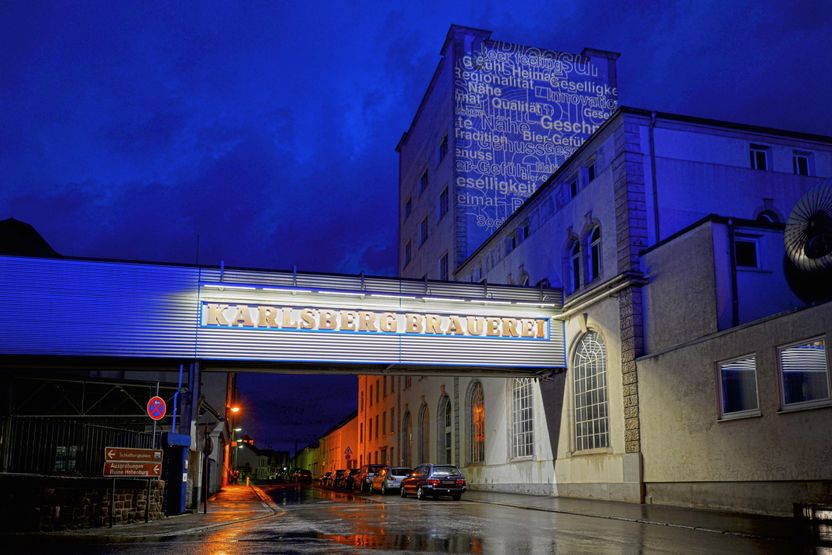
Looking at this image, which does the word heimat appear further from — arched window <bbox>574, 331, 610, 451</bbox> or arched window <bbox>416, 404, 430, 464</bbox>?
arched window <bbox>416, 404, 430, 464</bbox>

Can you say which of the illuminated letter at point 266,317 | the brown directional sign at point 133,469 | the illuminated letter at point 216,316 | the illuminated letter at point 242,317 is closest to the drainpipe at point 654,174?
the illuminated letter at point 266,317

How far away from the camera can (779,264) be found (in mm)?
23219

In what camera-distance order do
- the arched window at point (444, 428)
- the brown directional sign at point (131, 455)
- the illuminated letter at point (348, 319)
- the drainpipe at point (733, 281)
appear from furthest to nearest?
the arched window at point (444, 428)
the illuminated letter at point (348, 319)
the drainpipe at point (733, 281)
the brown directional sign at point (131, 455)

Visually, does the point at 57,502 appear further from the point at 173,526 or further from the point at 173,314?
the point at 173,314

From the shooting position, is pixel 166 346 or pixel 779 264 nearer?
pixel 779 264

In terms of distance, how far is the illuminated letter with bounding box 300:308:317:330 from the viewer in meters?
26.4

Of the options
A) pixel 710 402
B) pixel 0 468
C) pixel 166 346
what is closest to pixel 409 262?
pixel 166 346

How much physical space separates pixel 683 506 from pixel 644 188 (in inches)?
410

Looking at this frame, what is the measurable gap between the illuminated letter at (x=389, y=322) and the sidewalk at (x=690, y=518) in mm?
7324

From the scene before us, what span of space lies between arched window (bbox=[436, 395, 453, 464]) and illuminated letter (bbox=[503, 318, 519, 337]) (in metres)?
18.1

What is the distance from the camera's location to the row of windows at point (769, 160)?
27875 mm

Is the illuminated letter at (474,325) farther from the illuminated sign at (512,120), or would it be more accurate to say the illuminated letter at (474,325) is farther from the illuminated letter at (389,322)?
the illuminated sign at (512,120)

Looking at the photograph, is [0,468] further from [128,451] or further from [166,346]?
[166,346]

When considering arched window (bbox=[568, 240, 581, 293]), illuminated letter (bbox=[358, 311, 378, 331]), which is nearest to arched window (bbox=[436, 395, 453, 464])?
arched window (bbox=[568, 240, 581, 293])
